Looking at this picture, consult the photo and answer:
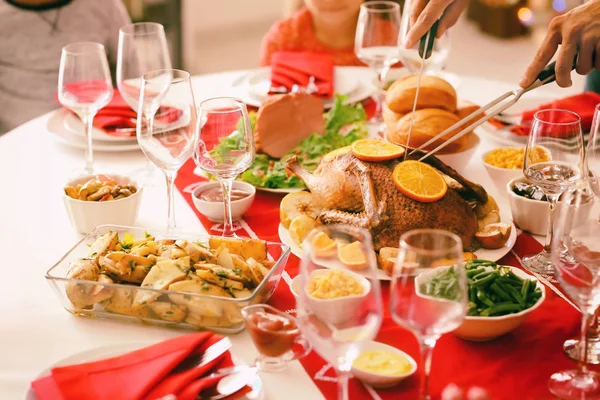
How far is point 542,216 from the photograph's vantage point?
5.14ft

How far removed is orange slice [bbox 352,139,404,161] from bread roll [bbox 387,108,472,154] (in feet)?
0.60

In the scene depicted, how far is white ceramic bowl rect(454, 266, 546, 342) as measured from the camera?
3.80 feet

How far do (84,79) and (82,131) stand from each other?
1.00 feet

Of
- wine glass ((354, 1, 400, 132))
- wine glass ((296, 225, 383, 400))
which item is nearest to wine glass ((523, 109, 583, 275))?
wine glass ((296, 225, 383, 400))

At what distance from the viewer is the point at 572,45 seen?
5.00 feet

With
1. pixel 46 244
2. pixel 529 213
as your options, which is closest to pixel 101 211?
pixel 46 244

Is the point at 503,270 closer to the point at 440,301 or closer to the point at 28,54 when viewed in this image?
the point at 440,301

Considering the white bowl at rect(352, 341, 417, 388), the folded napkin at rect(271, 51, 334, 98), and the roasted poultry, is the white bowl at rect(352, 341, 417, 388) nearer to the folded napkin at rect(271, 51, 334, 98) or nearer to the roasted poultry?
the roasted poultry

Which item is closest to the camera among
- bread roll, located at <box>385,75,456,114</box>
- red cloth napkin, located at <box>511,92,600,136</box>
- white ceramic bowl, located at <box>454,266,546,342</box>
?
white ceramic bowl, located at <box>454,266,546,342</box>

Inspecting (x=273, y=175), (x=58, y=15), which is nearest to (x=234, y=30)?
(x=58, y=15)

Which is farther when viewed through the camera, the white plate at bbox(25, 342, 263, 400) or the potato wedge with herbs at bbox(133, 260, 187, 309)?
the potato wedge with herbs at bbox(133, 260, 187, 309)

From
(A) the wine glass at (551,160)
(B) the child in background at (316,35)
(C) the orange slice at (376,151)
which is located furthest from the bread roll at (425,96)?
(B) the child in background at (316,35)

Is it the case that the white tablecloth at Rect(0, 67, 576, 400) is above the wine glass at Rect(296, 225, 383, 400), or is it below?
below

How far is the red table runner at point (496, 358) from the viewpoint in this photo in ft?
3.60
